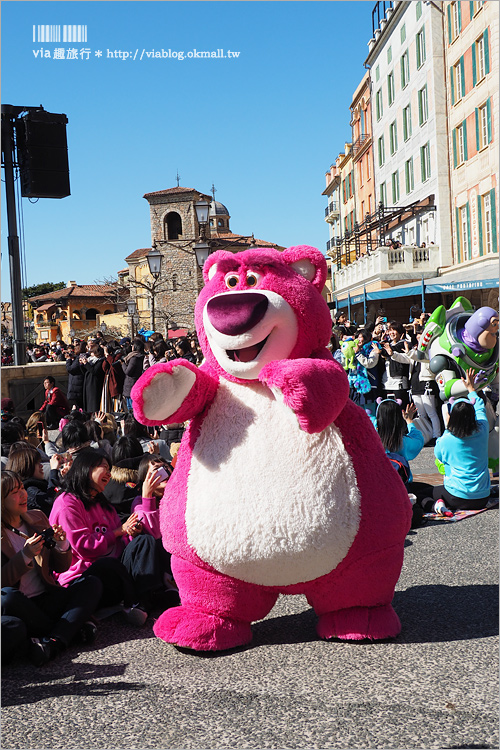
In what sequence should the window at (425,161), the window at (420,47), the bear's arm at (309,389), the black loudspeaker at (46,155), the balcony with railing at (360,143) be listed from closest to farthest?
the bear's arm at (309,389) < the black loudspeaker at (46,155) < the window at (420,47) < the window at (425,161) < the balcony with railing at (360,143)

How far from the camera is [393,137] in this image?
95.8ft

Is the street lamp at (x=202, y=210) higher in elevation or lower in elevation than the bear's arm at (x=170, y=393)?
higher

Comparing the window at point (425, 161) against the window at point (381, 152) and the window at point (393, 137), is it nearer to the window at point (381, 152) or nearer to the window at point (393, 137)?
the window at point (393, 137)

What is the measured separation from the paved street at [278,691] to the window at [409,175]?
24.8 meters

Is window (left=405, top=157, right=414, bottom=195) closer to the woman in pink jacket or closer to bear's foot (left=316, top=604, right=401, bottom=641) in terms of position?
the woman in pink jacket

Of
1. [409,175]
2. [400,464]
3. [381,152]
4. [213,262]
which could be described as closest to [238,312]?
[213,262]

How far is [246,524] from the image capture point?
3.07 metres

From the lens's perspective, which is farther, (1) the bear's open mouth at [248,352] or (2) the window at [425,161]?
(2) the window at [425,161]

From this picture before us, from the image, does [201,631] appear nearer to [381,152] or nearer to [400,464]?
[400,464]

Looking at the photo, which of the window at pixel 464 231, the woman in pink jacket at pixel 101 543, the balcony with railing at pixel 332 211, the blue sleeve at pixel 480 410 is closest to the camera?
the woman in pink jacket at pixel 101 543

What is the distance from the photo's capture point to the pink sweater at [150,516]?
4176 millimetres

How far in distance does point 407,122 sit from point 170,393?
1026 inches

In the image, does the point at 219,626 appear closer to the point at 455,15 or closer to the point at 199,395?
the point at 199,395

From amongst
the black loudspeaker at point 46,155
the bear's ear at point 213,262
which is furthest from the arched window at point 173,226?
the bear's ear at point 213,262
